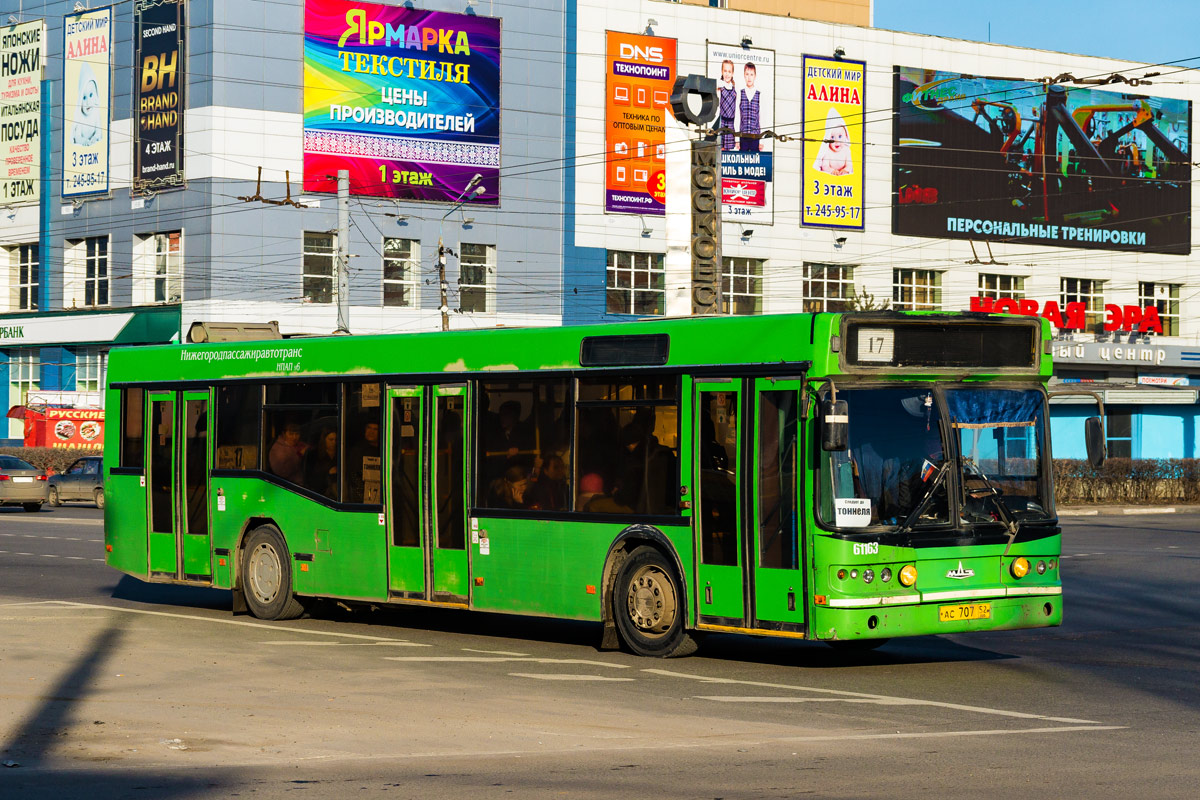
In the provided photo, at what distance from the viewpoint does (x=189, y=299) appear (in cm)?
6197

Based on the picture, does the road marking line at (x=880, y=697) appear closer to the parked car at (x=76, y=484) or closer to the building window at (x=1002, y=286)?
the parked car at (x=76, y=484)

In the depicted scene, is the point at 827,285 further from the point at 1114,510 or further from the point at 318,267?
the point at 1114,510

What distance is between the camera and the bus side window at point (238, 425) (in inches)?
691

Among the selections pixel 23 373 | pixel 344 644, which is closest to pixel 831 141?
pixel 23 373

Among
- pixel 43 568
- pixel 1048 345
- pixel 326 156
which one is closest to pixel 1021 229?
pixel 326 156

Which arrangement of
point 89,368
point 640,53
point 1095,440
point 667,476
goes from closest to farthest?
point 1095,440, point 667,476, point 89,368, point 640,53

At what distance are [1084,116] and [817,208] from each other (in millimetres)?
13127

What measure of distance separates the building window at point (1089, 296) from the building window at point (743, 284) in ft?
49.6

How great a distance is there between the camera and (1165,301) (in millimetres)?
81188

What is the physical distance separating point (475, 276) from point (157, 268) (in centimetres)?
1172

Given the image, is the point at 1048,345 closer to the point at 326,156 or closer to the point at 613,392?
the point at 613,392

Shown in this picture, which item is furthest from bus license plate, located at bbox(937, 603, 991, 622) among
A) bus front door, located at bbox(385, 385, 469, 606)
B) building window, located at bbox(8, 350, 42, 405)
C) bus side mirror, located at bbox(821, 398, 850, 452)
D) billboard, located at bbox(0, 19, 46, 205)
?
building window, located at bbox(8, 350, 42, 405)

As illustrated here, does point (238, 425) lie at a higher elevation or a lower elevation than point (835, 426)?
lower

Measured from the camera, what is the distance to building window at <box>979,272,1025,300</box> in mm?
76062
